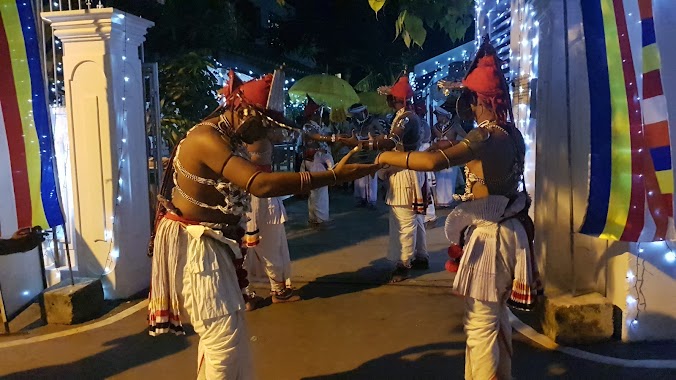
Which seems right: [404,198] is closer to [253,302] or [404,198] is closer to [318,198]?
[253,302]

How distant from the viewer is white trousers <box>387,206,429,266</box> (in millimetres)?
6066

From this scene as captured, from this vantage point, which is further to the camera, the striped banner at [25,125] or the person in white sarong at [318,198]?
the person in white sarong at [318,198]

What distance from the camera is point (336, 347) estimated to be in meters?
4.29

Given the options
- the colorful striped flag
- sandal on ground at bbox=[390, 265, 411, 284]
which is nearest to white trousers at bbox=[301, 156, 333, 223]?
sandal on ground at bbox=[390, 265, 411, 284]

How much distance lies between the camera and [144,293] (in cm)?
556

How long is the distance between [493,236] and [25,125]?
3.58m

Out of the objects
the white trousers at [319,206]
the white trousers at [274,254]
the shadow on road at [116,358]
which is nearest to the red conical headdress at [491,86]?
the white trousers at [274,254]

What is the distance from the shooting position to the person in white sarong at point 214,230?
113 inches

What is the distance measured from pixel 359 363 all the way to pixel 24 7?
3.64m

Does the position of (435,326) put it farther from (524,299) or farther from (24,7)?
(24,7)

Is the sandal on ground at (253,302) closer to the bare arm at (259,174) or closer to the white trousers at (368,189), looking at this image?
the bare arm at (259,174)

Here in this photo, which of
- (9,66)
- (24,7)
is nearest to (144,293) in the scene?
(9,66)

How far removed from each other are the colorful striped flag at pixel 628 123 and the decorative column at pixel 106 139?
3839mm

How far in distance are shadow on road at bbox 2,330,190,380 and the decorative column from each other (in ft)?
3.55
